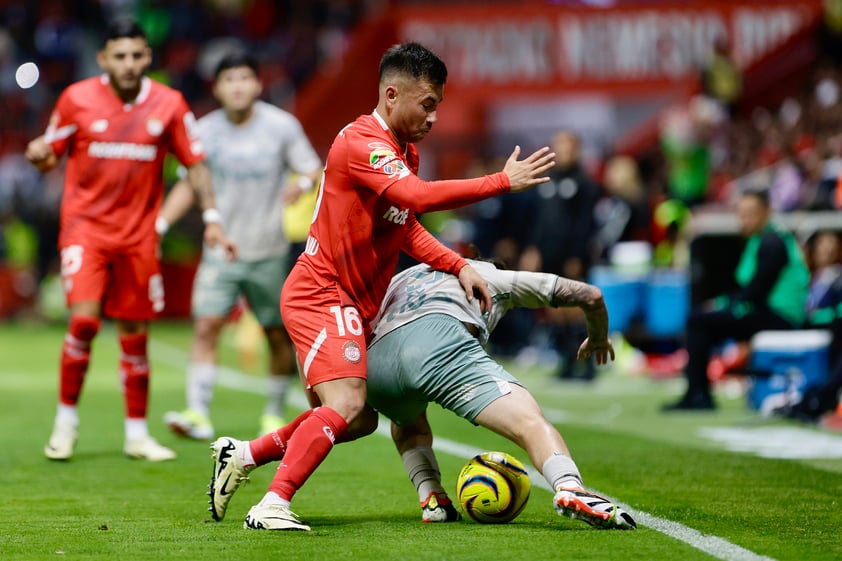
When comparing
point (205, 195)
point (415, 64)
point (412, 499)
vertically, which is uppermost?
point (415, 64)

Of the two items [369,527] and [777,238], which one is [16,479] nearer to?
[369,527]

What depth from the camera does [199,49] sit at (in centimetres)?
3247

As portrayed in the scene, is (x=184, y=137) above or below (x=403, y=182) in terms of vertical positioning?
above

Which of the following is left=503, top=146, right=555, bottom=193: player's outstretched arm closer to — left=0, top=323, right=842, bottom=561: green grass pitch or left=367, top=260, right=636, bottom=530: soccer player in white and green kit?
left=367, top=260, right=636, bottom=530: soccer player in white and green kit

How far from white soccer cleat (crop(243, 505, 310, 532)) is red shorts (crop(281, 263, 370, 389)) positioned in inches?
21.4

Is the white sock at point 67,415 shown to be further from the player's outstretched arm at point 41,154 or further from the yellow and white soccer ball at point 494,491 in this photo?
the yellow and white soccer ball at point 494,491

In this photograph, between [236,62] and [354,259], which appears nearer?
[354,259]

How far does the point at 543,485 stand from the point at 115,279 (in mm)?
2947

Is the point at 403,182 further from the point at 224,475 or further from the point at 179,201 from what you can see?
the point at 179,201

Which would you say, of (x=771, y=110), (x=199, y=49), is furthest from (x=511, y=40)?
(x=199, y=49)

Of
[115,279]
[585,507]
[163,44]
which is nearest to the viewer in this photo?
[585,507]

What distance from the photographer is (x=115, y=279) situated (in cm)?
877

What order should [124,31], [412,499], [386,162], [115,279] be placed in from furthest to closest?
[115,279], [124,31], [412,499], [386,162]

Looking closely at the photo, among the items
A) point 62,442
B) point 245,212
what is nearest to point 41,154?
point 62,442
